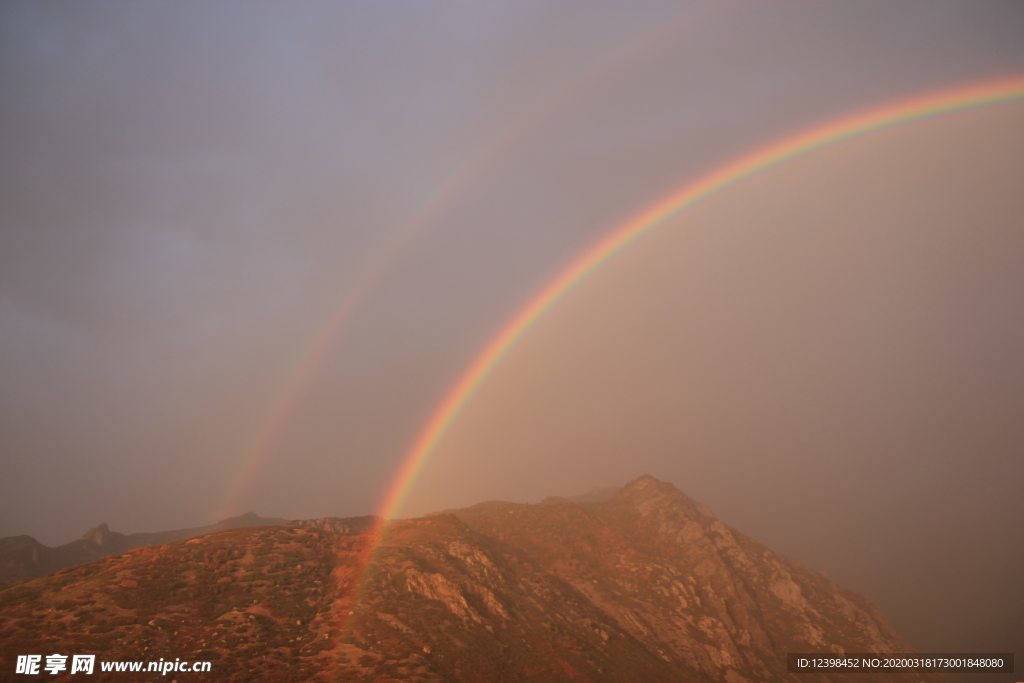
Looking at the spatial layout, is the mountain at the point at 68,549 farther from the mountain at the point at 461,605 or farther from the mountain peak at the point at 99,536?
the mountain at the point at 461,605

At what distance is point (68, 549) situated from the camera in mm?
118875

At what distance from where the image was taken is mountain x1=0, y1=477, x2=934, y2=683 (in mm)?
43625

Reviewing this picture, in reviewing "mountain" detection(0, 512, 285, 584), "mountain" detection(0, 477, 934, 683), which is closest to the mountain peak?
"mountain" detection(0, 512, 285, 584)

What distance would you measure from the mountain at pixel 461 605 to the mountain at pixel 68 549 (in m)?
43.6

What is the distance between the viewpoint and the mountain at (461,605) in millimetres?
43625

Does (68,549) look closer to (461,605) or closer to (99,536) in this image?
(99,536)

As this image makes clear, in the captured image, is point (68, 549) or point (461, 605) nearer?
point (461, 605)

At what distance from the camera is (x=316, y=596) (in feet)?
180

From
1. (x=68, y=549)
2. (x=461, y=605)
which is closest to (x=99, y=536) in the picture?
(x=68, y=549)

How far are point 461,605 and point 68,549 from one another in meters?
119

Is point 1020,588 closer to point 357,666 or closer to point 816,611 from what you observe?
point 816,611

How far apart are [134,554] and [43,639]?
683 inches

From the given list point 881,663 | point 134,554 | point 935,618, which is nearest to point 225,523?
point 134,554

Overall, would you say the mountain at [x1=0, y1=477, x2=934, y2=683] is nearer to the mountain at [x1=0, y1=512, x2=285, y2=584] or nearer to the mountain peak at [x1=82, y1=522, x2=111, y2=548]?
the mountain at [x1=0, y1=512, x2=285, y2=584]
